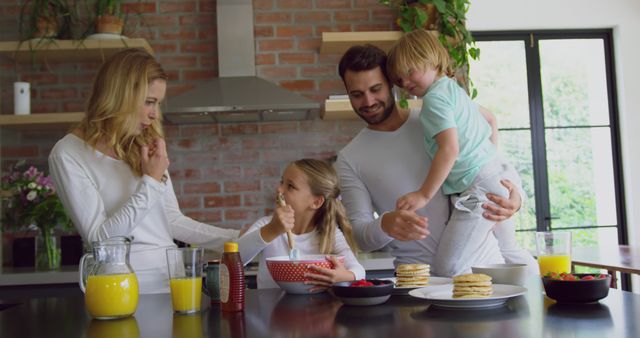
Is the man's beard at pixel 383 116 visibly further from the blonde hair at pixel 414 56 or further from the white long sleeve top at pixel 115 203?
the white long sleeve top at pixel 115 203

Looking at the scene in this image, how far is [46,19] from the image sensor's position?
367 cm

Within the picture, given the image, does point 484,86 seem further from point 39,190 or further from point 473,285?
point 473,285

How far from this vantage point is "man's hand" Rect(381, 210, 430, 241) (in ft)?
5.51

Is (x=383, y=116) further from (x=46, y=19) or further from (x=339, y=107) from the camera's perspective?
(x=46, y=19)

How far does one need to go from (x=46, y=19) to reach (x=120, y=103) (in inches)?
77.9

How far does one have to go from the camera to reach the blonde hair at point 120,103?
2020 millimetres

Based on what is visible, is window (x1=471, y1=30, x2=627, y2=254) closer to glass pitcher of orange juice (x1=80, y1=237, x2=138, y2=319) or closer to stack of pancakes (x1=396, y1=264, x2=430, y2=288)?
stack of pancakes (x1=396, y1=264, x2=430, y2=288)

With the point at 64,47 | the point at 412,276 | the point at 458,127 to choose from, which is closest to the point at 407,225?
the point at 412,276

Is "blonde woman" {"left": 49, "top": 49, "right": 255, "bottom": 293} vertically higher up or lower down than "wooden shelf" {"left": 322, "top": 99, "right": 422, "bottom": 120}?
lower down

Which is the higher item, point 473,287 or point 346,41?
point 346,41

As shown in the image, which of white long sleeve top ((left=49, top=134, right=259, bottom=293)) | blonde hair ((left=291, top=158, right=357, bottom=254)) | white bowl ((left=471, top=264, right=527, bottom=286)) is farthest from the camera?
blonde hair ((left=291, top=158, right=357, bottom=254))

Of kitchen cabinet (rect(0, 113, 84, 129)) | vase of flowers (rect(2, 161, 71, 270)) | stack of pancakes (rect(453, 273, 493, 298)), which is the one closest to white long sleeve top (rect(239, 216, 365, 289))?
stack of pancakes (rect(453, 273, 493, 298))

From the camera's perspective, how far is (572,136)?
4.93 m

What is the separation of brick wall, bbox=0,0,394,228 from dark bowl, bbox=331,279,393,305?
8.54ft
